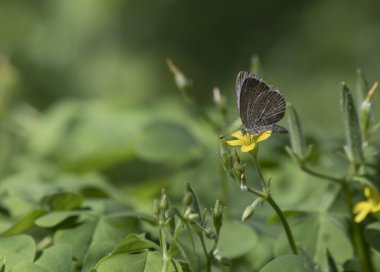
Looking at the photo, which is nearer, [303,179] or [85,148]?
[303,179]

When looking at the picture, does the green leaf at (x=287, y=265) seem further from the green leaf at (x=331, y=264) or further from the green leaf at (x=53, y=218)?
the green leaf at (x=53, y=218)

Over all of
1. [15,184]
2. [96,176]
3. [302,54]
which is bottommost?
[15,184]

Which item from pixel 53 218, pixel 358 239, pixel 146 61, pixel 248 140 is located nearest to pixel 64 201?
pixel 53 218

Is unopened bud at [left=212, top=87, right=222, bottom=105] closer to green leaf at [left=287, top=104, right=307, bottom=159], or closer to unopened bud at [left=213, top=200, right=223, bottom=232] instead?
green leaf at [left=287, top=104, right=307, bottom=159]

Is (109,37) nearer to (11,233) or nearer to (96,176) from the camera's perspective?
(96,176)

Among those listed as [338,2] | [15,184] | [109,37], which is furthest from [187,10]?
A: [15,184]
